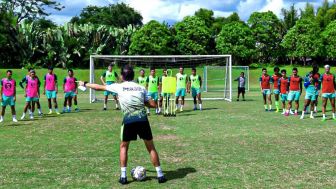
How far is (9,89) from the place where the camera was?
1574 cm

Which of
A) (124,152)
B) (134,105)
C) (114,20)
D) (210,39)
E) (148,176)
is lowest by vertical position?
(148,176)

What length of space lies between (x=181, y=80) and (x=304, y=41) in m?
41.3

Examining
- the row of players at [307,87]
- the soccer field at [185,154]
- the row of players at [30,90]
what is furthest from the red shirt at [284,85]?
the row of players at [30,90]

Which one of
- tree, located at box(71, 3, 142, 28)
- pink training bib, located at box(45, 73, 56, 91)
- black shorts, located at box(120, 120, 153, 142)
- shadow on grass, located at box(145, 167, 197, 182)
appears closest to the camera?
black shorts, located at box(120, 120, 153, 142)

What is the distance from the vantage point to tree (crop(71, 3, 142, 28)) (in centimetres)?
8325

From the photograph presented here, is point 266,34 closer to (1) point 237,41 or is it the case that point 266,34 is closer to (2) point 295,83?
(1) point 237,41

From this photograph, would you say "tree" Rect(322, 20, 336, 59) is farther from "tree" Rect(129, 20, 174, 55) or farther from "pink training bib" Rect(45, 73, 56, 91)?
"pink training bib" Rect(45, 73, 56, 91)

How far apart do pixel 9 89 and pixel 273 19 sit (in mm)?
51198

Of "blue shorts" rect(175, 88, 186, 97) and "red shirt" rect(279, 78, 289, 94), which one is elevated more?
"red shirt" rect(279, 78, 289, 94)

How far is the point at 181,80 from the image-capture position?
765 inches

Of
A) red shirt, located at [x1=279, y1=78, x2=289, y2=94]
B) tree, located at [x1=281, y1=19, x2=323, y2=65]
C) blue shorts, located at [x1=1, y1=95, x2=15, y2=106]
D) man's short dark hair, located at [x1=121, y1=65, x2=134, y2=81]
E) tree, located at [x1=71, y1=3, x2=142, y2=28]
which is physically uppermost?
tree, located at [x1=71, y1=3, x2=142, y2=28]

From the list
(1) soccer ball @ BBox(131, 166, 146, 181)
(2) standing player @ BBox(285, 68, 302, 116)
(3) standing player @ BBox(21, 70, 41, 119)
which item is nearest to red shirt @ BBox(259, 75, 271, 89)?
(2) standing player @ BBox(285, 68, 302, 116)

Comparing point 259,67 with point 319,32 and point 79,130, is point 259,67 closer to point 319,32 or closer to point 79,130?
point 319,32

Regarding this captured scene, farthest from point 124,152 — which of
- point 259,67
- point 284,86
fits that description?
point 259,67
